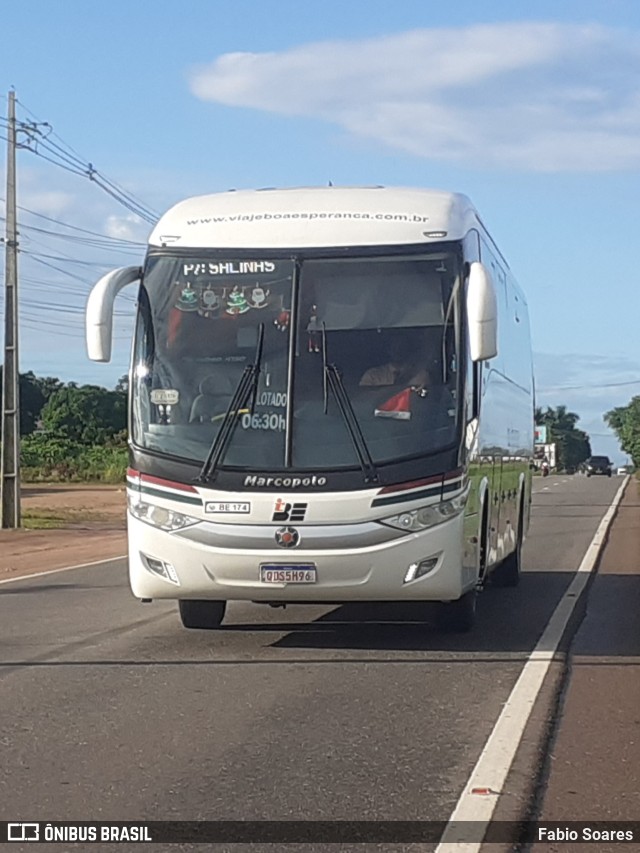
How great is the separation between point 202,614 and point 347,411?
267 centimetres

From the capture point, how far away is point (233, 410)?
419 inches

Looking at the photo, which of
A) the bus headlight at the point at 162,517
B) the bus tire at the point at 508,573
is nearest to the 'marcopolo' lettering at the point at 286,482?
the bus headlight at the point at 162,517

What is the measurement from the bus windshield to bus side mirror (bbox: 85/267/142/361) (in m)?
0.24

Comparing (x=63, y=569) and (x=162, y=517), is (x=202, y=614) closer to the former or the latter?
(x=162, y=517)

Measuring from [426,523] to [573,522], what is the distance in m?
22.2

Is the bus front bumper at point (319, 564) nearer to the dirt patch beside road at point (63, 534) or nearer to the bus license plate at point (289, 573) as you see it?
the bus license plate at point (289, 573)

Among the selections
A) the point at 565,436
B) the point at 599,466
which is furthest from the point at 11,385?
the point at 565,436

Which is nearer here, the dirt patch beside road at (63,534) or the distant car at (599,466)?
the dirt patch beside road at (63,534)

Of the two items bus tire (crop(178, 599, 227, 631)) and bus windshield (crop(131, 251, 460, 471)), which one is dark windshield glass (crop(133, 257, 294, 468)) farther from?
bus tire (crop(178, 599, 227, 631))

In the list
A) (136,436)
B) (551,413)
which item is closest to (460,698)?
(136,436)

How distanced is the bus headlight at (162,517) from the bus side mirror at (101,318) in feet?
4.02

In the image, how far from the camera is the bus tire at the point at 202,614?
1207 centimetres

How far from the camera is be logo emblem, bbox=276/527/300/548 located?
10.4 meters

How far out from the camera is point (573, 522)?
105ft
